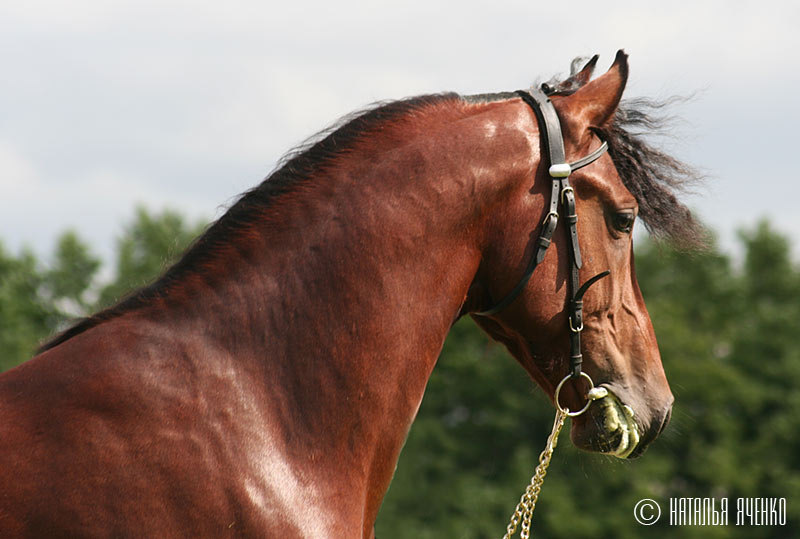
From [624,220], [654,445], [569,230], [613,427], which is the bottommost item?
[654,445]

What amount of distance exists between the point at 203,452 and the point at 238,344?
425 millimetres

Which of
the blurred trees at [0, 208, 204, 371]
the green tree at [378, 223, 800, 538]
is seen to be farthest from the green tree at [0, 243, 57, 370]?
the green tree at [378, 223, 800, 538]

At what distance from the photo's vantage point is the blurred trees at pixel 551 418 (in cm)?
3253

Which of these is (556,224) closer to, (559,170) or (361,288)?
(559,170)

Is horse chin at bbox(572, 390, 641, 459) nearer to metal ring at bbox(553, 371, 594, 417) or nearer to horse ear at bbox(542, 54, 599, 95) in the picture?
metal ring at bbox(553, 371, 594, 417)

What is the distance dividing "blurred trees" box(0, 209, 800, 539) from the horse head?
2623 cm

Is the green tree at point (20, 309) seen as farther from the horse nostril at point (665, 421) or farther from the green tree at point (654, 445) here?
the horse nostril at point (665, 421)

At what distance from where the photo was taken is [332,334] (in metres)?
3.45

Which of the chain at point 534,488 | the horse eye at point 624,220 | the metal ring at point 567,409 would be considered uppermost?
the horse eye at point 624,220

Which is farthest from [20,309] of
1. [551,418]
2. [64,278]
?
[551,418]

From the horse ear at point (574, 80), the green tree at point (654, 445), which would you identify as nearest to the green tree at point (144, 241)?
the green tree at point (654, 445)

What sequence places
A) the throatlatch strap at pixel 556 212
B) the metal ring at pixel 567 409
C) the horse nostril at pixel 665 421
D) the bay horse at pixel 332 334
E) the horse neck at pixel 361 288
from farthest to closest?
the horse nostril at pixel 665 421, the metal ring at pixel 567 409, the throatlatch strap at pixel 556 212, the horse neck at pixel 361 288, the bay horse at pixel 332 334

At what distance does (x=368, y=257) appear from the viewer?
352 cm

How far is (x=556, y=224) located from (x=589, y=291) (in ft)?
1.11
